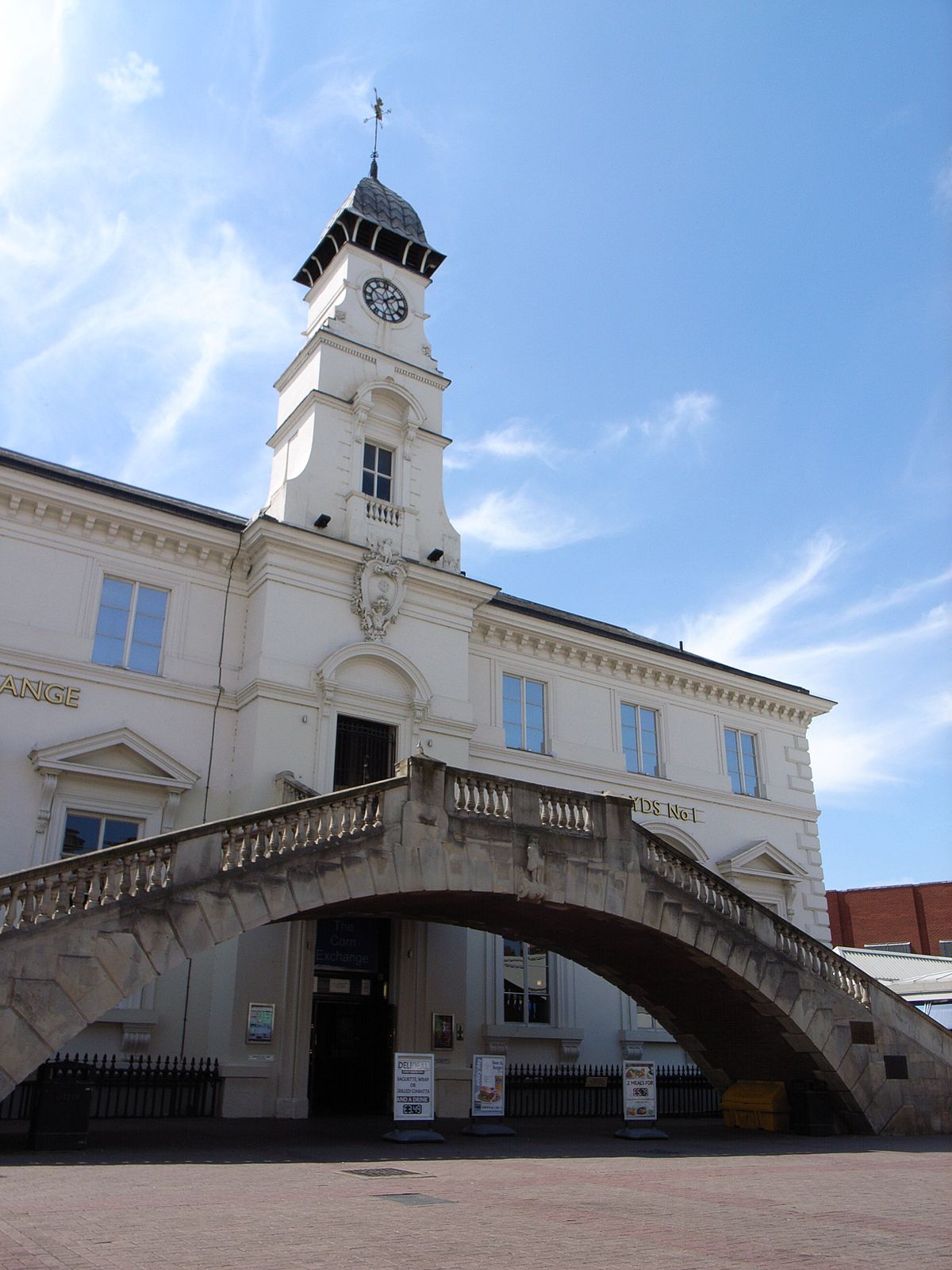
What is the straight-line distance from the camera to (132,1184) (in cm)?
988

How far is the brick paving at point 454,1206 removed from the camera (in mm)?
7086

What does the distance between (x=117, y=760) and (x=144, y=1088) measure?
580 centimetres

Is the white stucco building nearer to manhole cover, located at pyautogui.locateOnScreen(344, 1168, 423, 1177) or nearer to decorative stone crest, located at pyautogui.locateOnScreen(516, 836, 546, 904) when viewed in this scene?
decorative stone crest, located at pyautogui.locateOnScreen(516, 836, 546, 904)

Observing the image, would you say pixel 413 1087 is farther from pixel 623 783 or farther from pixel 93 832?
pixel 623 783

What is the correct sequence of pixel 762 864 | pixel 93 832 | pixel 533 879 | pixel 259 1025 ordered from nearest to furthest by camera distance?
pixel 533 879 → pixel 259 1025 → pixel 93 832 → pixel 762 864

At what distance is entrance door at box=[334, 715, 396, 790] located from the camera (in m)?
22.1

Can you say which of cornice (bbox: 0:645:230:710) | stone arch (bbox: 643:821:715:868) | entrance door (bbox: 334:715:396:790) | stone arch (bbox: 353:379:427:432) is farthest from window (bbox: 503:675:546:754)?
cornice (bbox: 0:645:230:710)

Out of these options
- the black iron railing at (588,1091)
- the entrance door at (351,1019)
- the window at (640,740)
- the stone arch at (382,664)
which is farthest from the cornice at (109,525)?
the black iron railing at (588,1091)

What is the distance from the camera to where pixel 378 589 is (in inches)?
923

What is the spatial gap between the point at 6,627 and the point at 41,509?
2453 mm

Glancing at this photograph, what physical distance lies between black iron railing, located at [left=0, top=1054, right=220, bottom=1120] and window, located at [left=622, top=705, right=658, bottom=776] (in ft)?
44.1

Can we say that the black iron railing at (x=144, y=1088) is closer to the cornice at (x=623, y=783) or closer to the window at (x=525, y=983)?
the window at (x=525, y=983)

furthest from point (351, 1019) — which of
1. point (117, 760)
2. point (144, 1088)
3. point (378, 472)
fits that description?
point (378, 472)

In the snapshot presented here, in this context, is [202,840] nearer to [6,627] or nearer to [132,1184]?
[132,1184]
